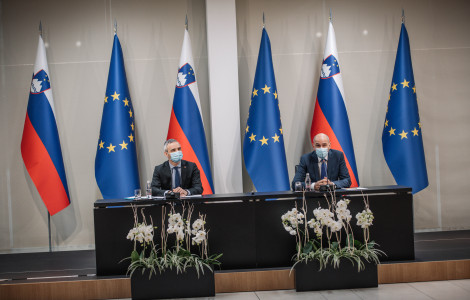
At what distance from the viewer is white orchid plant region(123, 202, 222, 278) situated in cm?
392

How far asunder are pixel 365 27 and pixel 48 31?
12.5 ft

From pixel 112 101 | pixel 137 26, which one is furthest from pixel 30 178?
pixel 137 26

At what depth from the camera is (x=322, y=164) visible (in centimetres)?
481

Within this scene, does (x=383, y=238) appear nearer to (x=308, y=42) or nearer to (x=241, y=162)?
(x=241, y=162)

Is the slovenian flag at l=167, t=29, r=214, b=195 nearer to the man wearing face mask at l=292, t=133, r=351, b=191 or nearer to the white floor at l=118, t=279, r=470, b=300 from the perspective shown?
the man wearing face mask at l=292, t=133, r=351, b=191

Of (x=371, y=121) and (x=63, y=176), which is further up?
(x=371, y=121)

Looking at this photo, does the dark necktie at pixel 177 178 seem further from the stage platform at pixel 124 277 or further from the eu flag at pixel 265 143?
the eu flag at pixel 265 143

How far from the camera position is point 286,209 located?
4.27 m

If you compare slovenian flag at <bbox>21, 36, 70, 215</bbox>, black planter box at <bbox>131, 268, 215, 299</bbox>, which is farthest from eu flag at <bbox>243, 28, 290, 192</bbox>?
slovenian flag at <bbox>21, 36, 70, 215</bbox>

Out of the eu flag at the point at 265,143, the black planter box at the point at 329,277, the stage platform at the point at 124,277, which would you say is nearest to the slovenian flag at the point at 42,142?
the stage platform at the point at 124,277

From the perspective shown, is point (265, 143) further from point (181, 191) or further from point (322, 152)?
point (181, 191)

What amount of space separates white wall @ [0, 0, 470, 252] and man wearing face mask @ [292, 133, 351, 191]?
1.27 metres

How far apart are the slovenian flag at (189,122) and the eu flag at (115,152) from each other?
0.50 meters

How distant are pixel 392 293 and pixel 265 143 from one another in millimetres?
2317
